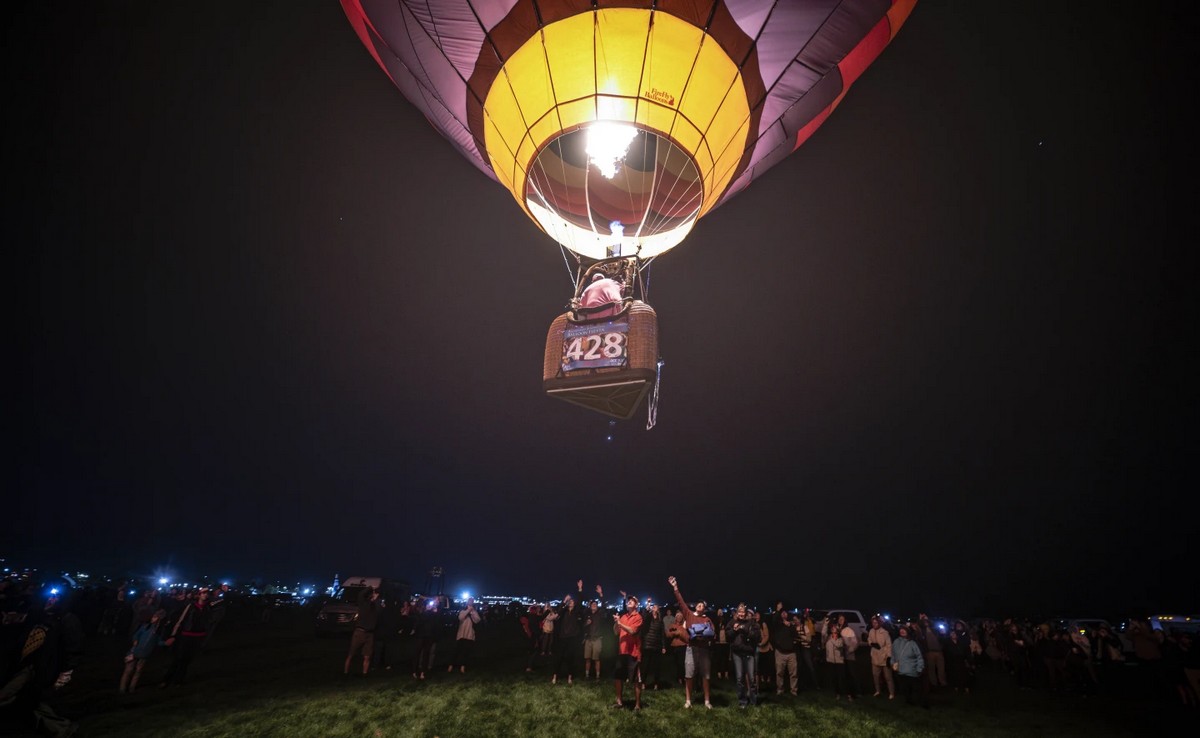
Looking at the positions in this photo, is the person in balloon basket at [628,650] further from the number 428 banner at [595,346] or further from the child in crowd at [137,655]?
the child in crowd at [137,655]

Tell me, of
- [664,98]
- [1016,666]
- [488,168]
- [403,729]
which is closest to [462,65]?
[488,168]

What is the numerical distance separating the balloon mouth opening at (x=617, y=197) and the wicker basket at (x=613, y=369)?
1.97m

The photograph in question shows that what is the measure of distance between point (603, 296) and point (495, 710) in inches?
267

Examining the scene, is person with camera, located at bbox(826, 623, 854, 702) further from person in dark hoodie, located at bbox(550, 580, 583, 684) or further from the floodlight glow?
the floodlight glow

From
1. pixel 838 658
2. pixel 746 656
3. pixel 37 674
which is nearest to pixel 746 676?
pixel 746 656

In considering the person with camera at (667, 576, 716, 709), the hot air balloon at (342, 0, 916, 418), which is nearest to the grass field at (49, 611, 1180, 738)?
the person with camera at (667, 576, 716, 709)

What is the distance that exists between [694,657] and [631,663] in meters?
1.11

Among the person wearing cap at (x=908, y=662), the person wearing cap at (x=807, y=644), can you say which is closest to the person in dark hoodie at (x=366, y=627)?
the person wearing cap at (x=807, y=644)

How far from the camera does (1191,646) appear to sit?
927 centimetres

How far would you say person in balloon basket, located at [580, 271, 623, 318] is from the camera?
725 centimetres

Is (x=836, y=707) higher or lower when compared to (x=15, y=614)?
lower

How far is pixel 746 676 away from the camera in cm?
822

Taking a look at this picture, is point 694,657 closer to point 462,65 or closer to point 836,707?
point 836,707

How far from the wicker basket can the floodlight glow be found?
2.38 metres
